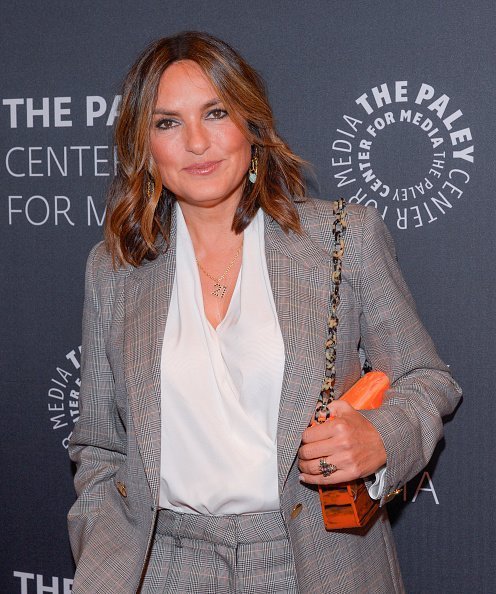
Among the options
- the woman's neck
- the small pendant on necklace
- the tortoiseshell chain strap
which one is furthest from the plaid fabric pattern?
the woman's neck

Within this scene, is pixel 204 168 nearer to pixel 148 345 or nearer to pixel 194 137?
pixel 194 137

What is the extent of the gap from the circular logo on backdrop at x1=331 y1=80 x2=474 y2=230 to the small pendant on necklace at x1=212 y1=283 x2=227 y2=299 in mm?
611

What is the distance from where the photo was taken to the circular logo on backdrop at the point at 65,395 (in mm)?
2885

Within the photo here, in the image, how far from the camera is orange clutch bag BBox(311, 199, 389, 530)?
71.1 inches

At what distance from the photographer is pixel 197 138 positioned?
196cm

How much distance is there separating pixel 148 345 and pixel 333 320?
0.43 m

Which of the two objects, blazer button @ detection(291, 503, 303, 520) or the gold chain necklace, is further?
the gold chain necklace

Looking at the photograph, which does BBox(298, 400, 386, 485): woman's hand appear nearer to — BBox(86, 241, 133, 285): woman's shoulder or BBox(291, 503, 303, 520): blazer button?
BBox(291, 503, 303, 520): blazer button

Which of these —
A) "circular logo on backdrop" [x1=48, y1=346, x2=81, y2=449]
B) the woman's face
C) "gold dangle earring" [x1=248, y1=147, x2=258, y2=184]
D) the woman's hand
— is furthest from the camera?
"circular logo on backdrop" [x1=48, y1=346, x2=81, y2=449]

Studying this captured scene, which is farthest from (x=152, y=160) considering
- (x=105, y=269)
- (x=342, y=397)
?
(x=342, y=397)

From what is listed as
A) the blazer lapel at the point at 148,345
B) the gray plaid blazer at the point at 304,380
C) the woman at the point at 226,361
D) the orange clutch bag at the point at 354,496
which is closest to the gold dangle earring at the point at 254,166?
the woman at the point at 226,361

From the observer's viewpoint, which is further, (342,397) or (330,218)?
(330,218)

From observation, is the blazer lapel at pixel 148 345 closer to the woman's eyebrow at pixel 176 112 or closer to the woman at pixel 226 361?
the woman at pixel 226 361

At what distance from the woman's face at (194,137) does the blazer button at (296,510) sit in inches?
28.5
